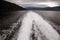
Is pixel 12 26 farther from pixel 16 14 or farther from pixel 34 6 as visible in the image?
pixel 34 6

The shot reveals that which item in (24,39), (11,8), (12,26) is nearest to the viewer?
(24,39)

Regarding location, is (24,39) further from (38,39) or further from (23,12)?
(23,12)

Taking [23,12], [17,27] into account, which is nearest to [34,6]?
[23,12]

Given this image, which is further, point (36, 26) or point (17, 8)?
point (17, 8)

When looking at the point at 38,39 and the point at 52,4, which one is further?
the point at 52,4

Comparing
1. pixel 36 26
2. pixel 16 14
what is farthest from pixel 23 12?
pixel 36 26

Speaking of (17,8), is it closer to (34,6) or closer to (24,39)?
(34,6)

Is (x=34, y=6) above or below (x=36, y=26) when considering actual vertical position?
above

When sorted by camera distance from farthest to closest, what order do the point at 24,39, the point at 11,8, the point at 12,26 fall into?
the point at 11,8
the point at 12,26
the point at 24,39

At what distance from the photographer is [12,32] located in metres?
0.67

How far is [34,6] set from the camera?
797mm

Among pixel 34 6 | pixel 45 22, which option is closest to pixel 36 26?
pixel 45 22

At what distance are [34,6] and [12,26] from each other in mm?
206

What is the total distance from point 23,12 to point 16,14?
5 centimetres
